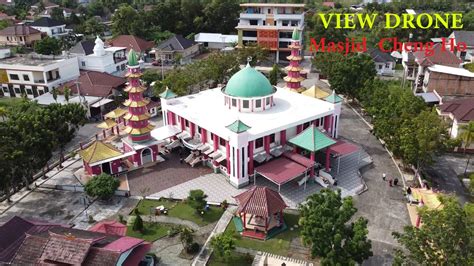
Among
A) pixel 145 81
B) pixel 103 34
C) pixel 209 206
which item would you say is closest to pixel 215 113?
pixel 209 206

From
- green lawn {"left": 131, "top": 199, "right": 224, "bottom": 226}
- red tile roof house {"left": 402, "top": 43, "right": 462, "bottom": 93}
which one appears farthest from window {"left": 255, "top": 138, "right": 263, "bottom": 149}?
red tile roof house {"left": 402, "top": 43, "right": 462, "bottom": 93}

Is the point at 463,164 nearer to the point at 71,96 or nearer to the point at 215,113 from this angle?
the point at 215,113

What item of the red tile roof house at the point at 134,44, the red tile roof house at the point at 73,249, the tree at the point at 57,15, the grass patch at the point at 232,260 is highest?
the tree at the point at 57,15

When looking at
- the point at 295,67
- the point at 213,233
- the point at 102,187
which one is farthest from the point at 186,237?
the point at 295,67

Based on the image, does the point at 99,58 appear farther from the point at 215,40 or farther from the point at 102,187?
the point at 102,187

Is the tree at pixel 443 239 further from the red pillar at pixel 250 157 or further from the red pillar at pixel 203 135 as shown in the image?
the red pillar at pixel 203 135

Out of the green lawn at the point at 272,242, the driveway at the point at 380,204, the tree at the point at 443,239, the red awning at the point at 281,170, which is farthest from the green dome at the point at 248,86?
the tree at the point at 443,239

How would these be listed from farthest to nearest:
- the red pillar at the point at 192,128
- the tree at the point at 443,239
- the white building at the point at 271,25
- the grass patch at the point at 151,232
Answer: the white building at the point at 271,25
the red pillar at the point at 192,128
the grass patch at the point at 151,232
the tree at the point at 443,239
